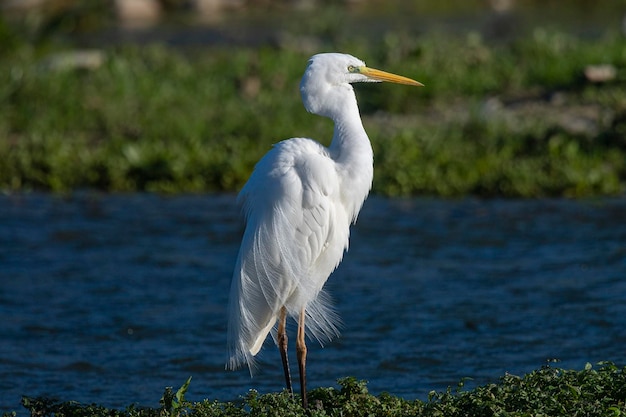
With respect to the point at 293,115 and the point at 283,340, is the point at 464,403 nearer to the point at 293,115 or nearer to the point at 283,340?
the point at 283,340

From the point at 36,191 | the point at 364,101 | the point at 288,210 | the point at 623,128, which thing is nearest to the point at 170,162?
the point at 36,191

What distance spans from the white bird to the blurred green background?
172 inches

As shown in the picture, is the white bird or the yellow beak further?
the yellow beak

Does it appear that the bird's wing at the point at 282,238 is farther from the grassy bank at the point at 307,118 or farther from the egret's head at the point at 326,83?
the grassy bank at the point at 307,118

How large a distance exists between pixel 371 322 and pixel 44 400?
2726mm

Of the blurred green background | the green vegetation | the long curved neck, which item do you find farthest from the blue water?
the long curved neck

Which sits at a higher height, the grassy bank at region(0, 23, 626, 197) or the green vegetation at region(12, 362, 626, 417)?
the grassy bank at region(0, 23, 626, 197)

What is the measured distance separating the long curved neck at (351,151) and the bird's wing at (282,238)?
0.17 feet

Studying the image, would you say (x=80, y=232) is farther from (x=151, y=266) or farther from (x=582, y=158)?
(x=582, y=158)

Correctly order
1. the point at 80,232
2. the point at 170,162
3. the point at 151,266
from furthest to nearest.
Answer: the point at 170,162, the point at 80,232, the point at 151,266

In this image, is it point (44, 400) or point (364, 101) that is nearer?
point (44, 400)

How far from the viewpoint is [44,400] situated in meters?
5.02

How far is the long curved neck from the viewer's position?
5082mm

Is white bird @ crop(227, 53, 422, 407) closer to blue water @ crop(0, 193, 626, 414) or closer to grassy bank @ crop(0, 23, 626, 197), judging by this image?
blue water @ crop(0, 193, 626, 414)
